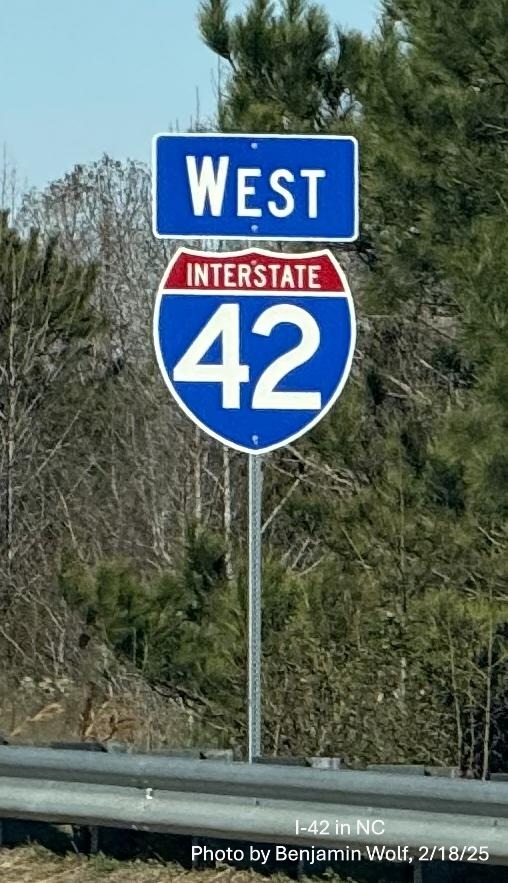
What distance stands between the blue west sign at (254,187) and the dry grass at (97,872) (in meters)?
Answer: 2.32

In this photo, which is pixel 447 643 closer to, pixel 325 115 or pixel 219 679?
pixel 219 679

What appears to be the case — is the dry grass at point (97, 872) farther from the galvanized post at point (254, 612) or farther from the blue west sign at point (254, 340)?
the blue west sign at point (254, 340)

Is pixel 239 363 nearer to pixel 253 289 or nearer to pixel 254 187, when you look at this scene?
pixel 253 289

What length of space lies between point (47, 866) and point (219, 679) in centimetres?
482

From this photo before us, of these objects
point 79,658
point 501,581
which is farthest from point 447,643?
point 79,658

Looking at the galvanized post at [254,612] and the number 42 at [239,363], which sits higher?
the number 42 at [239,363]

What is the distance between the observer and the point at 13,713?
37.3 feet

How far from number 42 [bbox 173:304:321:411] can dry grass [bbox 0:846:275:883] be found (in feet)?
5.59

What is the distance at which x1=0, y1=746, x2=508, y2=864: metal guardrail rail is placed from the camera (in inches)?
204

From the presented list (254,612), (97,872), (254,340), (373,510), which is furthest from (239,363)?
(373,510)

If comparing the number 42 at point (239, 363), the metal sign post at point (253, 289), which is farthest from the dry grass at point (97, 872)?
the number 42 at point (239, 363)

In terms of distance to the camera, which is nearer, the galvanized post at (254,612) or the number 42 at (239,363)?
the galvanized post at (254,612)

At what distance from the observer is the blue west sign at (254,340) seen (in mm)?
6289

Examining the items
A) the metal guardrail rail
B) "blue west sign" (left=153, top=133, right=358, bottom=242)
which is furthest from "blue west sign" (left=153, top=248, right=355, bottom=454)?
the metal guardrail rail
